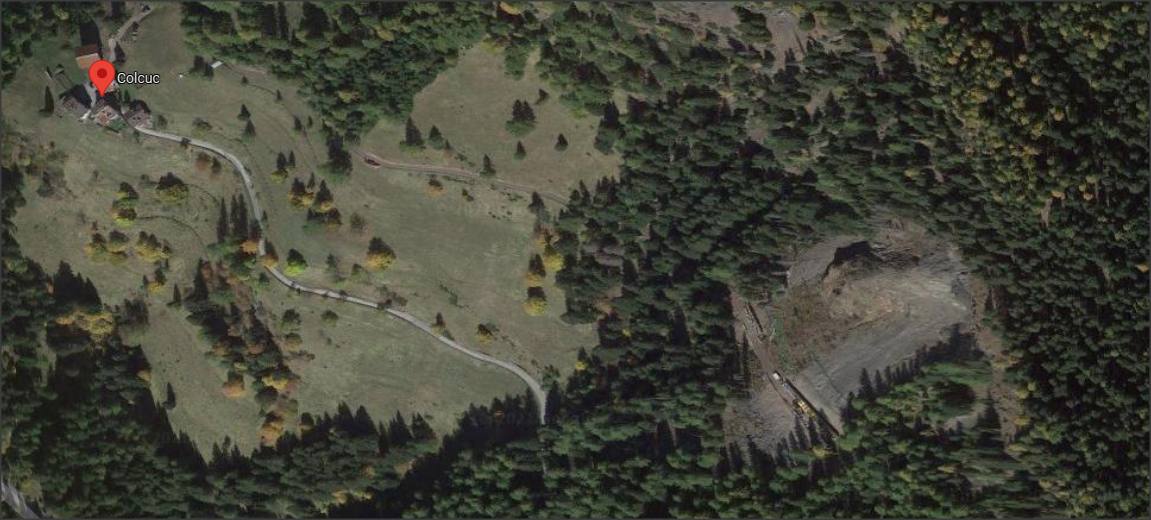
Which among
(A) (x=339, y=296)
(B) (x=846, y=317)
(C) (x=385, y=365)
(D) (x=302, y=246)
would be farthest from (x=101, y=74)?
(B) (x=846, y=317)

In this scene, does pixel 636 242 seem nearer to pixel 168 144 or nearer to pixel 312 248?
pixel 312 248

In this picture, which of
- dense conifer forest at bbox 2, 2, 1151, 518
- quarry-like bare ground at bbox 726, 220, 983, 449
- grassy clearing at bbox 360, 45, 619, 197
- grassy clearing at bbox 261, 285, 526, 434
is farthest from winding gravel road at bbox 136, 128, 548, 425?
quarry-like bare ground at bbox 726, 220, 983, 449

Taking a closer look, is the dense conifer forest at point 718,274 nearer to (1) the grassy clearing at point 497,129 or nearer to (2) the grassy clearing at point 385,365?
(1) the grassy clearing at point 497,129

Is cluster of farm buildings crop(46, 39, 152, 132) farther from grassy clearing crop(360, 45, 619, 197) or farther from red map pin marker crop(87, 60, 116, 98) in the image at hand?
grassy clearing crop(360, 45, 619, 197)

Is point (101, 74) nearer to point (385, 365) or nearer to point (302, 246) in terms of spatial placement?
point (302, 246)

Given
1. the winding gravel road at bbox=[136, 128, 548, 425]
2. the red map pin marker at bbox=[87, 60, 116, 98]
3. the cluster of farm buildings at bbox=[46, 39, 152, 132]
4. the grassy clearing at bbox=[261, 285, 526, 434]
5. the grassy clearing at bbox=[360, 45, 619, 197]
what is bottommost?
the grassy clearing at bbox=[261, 285, 526, 434]

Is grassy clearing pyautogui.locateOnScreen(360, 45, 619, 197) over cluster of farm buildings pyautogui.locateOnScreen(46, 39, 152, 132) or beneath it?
over

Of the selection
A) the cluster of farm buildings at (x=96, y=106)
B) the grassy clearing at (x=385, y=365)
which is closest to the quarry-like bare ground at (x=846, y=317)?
the grassy clearing at (x=385, y=365)

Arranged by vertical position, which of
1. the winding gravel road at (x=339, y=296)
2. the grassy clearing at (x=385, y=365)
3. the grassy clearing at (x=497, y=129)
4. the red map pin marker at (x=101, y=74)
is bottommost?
the grassy clearing at (x=385, y=365)
